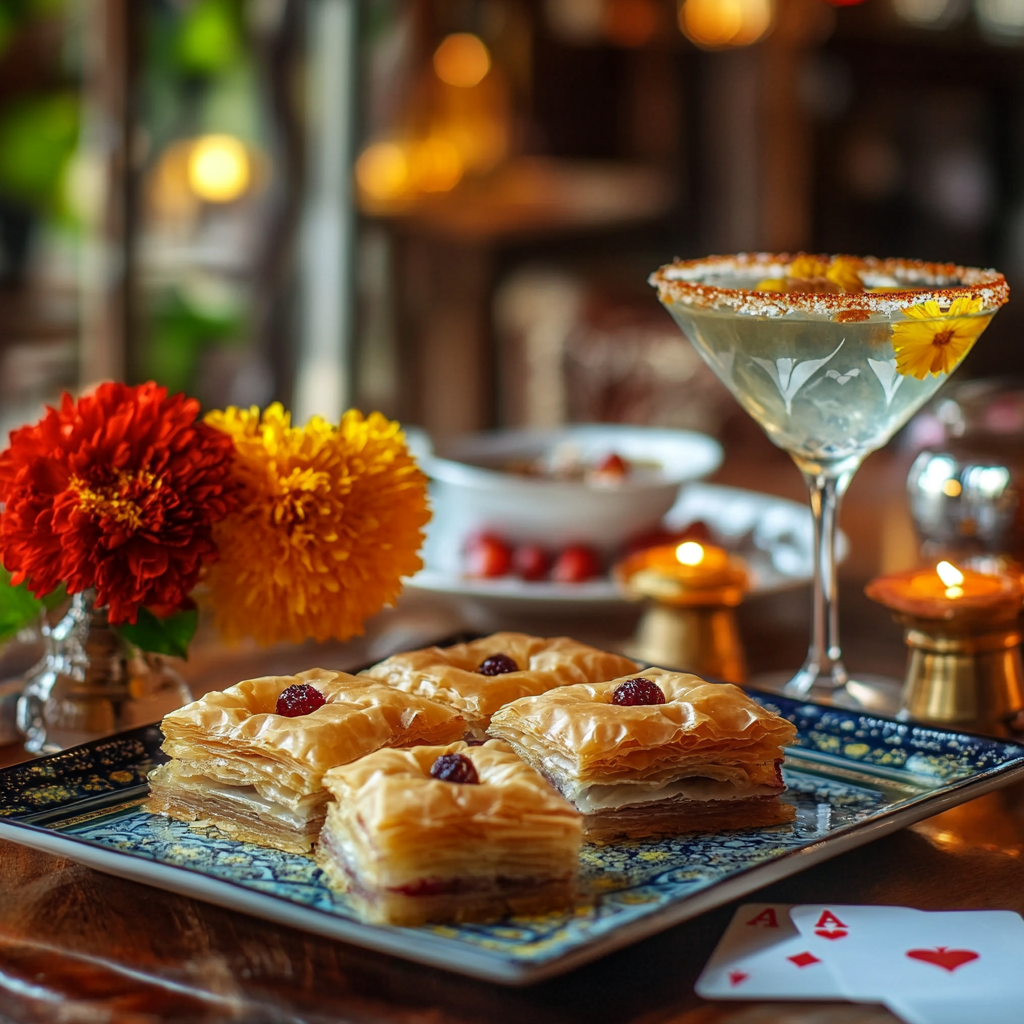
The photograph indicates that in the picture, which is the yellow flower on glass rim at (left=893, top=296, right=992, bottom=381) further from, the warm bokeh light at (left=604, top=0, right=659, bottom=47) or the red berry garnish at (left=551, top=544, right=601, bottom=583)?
the warm bokeh light at (left=604, top=0, right=659, bottom=47)

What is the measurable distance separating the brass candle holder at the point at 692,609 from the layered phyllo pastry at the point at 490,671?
21 cm

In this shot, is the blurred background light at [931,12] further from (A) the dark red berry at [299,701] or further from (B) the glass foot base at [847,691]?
(A) the dark red berry at [299,701]

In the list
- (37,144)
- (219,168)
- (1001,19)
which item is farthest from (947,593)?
(1001,19)

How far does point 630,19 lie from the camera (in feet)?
16.5

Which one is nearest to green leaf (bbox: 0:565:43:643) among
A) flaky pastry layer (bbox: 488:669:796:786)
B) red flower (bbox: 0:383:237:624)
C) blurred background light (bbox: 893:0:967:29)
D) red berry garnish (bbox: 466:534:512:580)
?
red flower (bbox: 0:383:237:624)

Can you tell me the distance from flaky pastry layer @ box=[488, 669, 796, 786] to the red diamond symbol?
0.14 m

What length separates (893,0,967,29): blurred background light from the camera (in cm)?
486

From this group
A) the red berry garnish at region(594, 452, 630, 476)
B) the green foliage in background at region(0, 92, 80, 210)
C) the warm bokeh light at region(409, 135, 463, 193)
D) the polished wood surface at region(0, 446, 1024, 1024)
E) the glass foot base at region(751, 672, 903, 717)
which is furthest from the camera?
the warm bokeh light at region(409, 135, 463, 193)

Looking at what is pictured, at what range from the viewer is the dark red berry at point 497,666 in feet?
2.99

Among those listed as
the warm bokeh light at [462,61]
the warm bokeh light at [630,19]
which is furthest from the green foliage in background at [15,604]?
the warm bokeh light at [630,19]

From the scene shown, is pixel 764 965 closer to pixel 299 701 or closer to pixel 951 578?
pixel 299 701

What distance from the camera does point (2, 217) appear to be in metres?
3.39

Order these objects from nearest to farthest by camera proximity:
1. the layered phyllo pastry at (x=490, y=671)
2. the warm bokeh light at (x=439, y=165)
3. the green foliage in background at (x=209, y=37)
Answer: the layered phyllo pastry at (x=490, y=671) < the green foliage in background at (x=209, y=37) < the warm bokeh light at (x=439, y=165)

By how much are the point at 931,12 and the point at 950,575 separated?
14.6 feet
